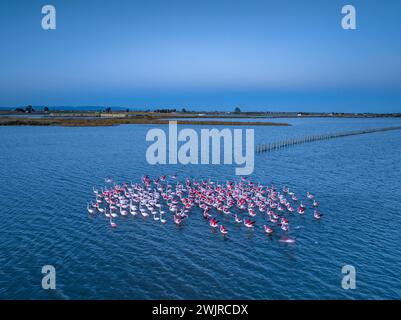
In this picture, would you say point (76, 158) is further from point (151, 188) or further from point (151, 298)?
point (151, 298)

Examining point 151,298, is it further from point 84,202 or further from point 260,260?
point 84,202

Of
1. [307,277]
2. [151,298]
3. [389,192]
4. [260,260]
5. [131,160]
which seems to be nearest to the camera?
[151,298]

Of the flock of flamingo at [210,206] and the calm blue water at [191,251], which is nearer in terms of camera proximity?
the calm blue water at [191,251]

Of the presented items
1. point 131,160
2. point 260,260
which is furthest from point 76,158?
point 260,260

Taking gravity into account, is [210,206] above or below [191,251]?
above

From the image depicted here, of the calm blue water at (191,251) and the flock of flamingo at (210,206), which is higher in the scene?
the flock of flamingo at (210,206)

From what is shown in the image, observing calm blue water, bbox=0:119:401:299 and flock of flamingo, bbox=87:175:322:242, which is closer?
calm blue water, bbox=0:119:401:299

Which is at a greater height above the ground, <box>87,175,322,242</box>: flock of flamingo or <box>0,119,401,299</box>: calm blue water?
<box>87,175,322,242</box>: flock of flamingo

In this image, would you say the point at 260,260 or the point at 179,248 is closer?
the point at 260,260

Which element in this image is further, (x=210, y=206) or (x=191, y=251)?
(x=210, y=206)

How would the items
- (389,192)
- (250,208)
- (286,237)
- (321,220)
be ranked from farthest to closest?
(389,192)
(250,208)
(321,220)
(286,237)
